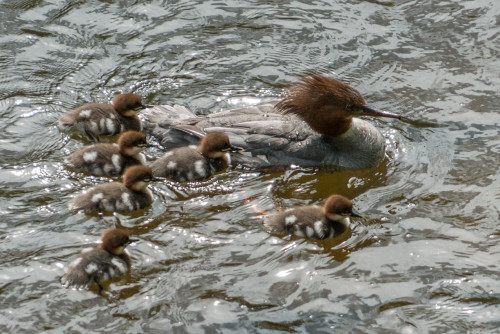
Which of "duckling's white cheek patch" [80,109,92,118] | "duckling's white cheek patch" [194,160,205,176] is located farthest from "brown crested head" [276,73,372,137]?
"duckling's white cheek patch" [80,109,92,118]

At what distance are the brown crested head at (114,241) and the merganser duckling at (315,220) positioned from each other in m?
1.24

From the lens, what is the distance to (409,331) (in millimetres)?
5883

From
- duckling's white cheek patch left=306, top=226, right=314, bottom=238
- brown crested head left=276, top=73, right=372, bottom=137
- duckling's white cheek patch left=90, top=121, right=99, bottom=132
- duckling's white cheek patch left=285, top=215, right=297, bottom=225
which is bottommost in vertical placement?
duckling's white cheek patch left=306, top=226, right=314, bottom=238

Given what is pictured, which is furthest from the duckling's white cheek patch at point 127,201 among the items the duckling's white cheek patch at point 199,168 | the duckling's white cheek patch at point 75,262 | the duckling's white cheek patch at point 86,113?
the duckling's white cheek patch at point 86,113

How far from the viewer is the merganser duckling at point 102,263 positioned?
614 cm

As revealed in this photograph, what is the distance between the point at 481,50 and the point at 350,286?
14.1 ft

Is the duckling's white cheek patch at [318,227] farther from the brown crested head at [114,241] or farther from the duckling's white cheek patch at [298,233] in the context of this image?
the brown crested head at [114,241]

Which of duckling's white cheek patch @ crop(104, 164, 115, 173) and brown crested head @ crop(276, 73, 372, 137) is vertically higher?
brown crested head @ crop(276, 73, 372, 137)

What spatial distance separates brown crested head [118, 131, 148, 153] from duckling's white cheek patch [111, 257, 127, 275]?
1.57 metres

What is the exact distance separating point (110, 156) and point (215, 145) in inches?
38.3

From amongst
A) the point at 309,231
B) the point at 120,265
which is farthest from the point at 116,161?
the point at 309,231

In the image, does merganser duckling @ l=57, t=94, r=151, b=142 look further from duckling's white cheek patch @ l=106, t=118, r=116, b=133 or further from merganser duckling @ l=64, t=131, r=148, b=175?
merganser duckling @ l=64, t=131, r=148, b=175

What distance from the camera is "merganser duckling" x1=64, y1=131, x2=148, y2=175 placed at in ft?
24.7

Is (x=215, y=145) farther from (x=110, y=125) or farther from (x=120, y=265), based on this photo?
(x=120, y=265)
